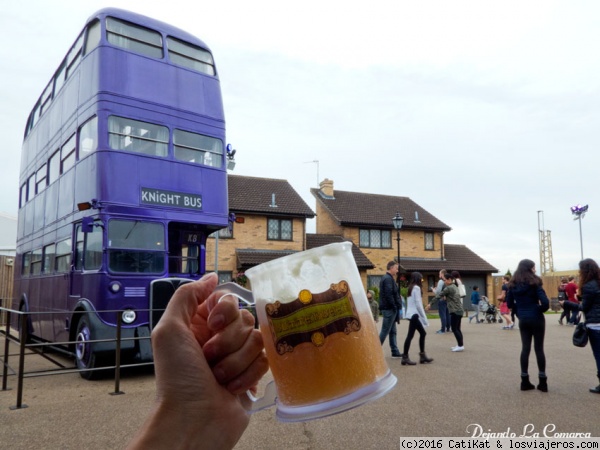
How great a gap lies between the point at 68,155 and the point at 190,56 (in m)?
2.93

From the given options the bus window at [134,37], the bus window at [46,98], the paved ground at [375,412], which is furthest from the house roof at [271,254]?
the paved ground at [375,412]

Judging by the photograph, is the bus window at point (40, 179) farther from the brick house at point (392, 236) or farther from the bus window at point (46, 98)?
the brick house at point (392, 236)

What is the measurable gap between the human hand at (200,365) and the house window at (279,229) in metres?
23.5

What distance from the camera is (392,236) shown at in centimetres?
2973

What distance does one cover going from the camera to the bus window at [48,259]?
9.54 meters

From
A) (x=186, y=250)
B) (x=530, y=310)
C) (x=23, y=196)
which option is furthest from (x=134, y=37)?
(x=530, y=310)

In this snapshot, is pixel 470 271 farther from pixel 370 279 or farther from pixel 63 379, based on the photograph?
pixel 63 379

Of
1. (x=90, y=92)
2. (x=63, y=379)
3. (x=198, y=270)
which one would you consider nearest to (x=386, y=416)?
(x=198, y=270)

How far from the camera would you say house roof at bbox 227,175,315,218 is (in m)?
25.1

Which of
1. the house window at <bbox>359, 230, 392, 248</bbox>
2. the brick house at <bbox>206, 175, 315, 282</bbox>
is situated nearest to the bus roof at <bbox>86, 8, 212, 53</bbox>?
the brick house at <bbox>206, 175, 315, 282</bbox>

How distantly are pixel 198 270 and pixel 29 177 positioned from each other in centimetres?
601

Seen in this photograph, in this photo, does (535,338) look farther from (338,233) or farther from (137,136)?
(338,233)

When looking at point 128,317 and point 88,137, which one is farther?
point 88,137

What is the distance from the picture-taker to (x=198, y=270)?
29.5 feet
